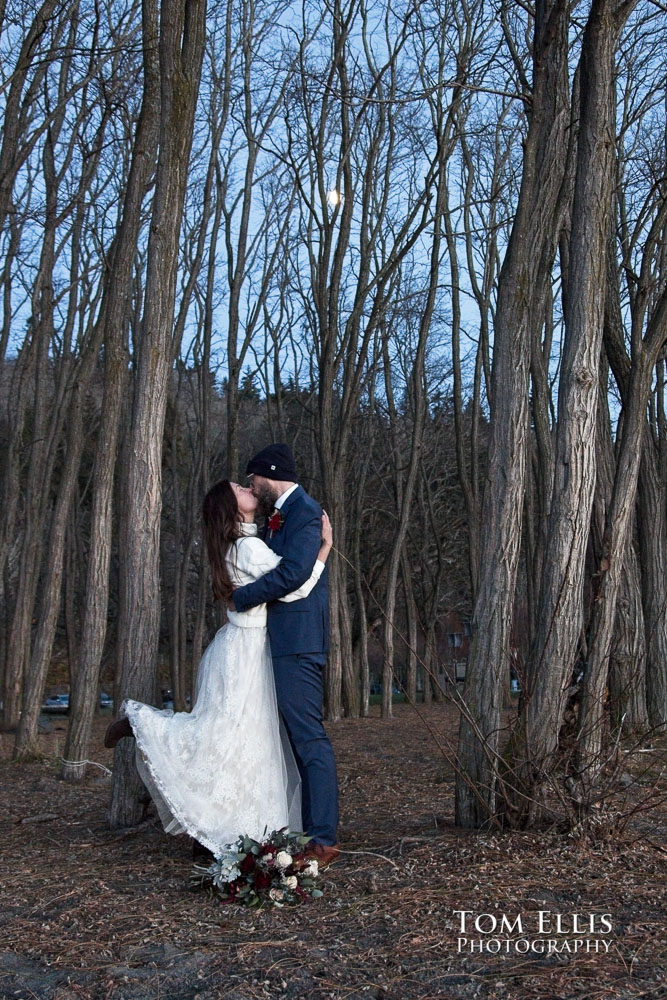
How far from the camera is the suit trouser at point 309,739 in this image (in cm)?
420

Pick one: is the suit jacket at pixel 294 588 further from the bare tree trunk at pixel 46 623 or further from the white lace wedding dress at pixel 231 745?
the bare tree trunk at pixel 46 623

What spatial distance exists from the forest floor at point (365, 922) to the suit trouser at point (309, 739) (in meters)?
0.21

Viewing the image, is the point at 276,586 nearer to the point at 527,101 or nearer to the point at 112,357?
the point at 527,101

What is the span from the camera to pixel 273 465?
182 inches

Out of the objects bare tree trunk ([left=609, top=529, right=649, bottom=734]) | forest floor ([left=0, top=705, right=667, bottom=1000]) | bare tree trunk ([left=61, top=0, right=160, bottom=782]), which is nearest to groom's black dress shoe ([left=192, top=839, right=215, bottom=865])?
forest floor ([left=0, top=705, right=667, bottom=1000])

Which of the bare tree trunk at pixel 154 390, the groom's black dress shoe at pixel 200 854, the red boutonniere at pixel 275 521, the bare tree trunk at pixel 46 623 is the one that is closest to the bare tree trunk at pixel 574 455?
the red boutonniere at pixel 275 521

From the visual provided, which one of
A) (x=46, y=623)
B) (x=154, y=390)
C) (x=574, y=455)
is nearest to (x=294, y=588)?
(x=574, y=455)

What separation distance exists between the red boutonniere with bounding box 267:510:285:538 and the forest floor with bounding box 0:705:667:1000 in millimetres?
1475

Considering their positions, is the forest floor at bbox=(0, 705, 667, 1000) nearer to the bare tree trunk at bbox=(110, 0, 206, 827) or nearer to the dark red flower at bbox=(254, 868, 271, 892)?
the dark red flower at bbox=(254, 868, 271, 892)

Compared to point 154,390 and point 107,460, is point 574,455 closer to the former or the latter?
point 154,390

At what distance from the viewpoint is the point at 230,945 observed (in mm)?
3189

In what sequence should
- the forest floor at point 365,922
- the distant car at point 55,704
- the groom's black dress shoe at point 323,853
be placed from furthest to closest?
1. the distant car at point 55,704
2. the groom's black dress shoe at point 323,853
3. the forest floor at point 365,922

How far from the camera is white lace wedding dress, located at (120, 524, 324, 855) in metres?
4.18

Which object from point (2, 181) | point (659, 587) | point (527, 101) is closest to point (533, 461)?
point (659, 587)
